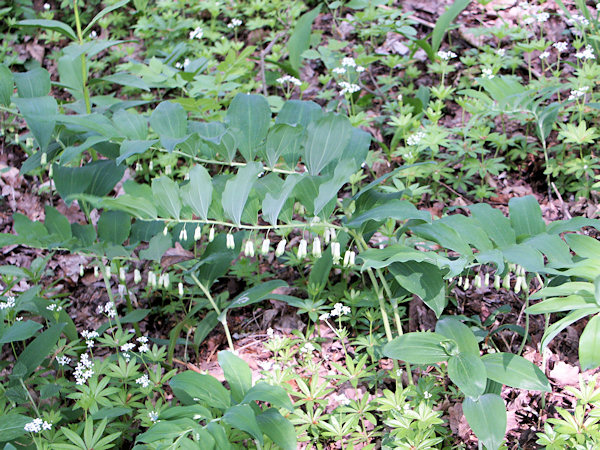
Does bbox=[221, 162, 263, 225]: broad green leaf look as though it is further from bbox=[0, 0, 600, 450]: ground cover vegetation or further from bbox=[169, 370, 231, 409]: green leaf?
bbox=[169, 370, 231, 409]: green leaf

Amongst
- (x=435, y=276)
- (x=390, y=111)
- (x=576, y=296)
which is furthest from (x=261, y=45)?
(x=576, y=296)

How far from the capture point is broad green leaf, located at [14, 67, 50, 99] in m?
2.29

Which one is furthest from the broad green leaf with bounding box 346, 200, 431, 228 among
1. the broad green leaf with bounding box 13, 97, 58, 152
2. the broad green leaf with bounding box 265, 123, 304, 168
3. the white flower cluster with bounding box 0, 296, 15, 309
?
the white flower cluster with bounding box 0, 296, 15, 309

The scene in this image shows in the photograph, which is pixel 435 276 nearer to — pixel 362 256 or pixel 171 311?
pixel 362 256

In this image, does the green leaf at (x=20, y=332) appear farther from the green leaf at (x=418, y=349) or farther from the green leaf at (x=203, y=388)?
the green leaf at (x=418, y=349)

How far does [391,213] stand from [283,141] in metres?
0.55

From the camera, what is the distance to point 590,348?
1.48 m

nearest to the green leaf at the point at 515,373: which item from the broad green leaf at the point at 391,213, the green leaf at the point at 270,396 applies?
the broad green leaf at the point at 391,213

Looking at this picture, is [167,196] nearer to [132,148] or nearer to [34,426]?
[132,148]

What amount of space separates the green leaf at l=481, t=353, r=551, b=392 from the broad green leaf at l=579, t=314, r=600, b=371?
0.84ft

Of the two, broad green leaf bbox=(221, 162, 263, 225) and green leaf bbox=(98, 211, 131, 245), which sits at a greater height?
broad green leaf bbox=(221, 162, 263, 225)

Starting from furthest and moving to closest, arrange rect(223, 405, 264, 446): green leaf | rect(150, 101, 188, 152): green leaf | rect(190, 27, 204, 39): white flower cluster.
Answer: rect(190, 27, 204, 39): white flower cluster
rect(150, 101, 188, 152): green leaf
rect(223, 405, 264, 446): green leaf

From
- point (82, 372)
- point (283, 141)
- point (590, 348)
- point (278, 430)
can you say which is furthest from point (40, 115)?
point (590, 348)

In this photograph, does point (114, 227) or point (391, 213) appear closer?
point (391, 213)
